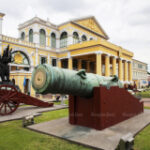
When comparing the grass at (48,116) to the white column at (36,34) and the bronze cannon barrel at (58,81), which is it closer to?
the bronze cannon barrel at (58,81)

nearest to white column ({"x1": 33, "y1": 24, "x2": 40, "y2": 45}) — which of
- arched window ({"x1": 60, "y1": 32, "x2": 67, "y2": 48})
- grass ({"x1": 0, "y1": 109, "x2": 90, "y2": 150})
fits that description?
arched window ({"x1": 60, "y1": 32, "x2": 67, "y2": 48})

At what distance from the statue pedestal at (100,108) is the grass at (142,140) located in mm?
961

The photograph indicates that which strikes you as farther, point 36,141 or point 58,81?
point 36,141

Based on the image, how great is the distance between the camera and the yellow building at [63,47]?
1991 cm

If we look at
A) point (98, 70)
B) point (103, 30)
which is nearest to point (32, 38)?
point (98, 70)

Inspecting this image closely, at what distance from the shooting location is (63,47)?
25.5 meters

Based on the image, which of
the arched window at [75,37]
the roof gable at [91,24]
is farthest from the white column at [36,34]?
the roof gable at [91,24]

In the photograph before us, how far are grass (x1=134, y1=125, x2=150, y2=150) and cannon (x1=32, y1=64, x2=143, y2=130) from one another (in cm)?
96

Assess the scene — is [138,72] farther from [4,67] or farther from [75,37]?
[4,67]

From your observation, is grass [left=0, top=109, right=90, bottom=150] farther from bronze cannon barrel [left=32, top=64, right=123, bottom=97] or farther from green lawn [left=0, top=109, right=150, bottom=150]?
bronze cannon barrel [left=32, top=64, right=123, bottom=97]

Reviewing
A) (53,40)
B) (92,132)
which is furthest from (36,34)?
(92,132)

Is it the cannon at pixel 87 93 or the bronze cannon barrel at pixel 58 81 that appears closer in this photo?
the bronze cannon barrel at pixel 58 81

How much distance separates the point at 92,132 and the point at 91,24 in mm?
26923

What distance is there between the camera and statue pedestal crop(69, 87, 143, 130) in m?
4.69
